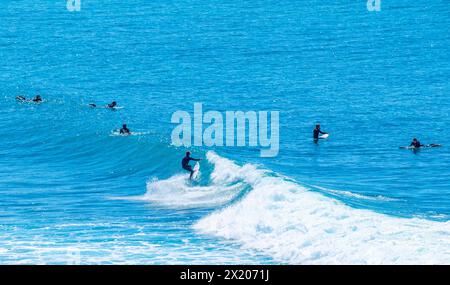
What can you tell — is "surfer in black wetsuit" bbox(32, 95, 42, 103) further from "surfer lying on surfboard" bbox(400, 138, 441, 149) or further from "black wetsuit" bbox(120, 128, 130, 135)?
"surfer lying on surfboard" bbox(400, 138, 441, 149)

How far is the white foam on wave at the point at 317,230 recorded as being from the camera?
49.1 meters

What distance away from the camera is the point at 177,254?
51.7 m

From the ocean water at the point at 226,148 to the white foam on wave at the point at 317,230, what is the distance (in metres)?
0.11

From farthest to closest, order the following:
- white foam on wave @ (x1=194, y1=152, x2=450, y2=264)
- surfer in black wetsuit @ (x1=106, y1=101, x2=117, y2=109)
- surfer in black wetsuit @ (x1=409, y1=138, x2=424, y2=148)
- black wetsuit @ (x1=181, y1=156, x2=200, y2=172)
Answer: surfer in black wetsuit @ (x1=106, y1=101, x2=117, y2=109) → surfer in black wetsuit @ (x1=409, y1=138, x2=424, y2=148) → black wetsuit @ (x1=181, y1=156, x2=200, y2=172) → white foam on wave @ (x1=194, y1=152, x2=450, y2=264)

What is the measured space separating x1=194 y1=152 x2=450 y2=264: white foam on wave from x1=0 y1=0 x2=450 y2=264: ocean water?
0.38 feet

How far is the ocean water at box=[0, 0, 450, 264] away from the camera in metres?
53.7

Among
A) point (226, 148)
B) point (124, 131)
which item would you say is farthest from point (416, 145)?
point (124, 131)

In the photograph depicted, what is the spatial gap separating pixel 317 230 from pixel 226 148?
93.4 feet

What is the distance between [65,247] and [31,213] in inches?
348

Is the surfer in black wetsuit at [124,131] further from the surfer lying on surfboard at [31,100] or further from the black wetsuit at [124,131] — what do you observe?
the surfer lying on surfboard at [31,100]

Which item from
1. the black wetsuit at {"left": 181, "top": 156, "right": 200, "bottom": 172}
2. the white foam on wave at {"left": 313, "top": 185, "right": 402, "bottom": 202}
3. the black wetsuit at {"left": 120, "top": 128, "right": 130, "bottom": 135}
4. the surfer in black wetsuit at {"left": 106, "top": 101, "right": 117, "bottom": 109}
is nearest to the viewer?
the white foam on wave at {"left": 313, "top": 185, "right": 402, "bottom": 202}

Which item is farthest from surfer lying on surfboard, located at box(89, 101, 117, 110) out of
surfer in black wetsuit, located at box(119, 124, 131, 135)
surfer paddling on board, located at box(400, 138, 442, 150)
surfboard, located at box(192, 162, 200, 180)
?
surfer paddling on board, located at box(400, 138, 442, 150)

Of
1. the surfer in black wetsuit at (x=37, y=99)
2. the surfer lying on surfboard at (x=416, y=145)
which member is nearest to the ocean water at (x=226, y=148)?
the surfer lying on surfboard at (x=416, y=145)
